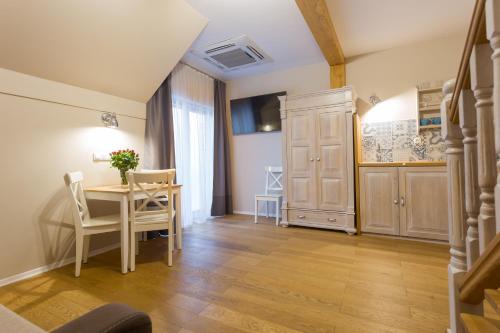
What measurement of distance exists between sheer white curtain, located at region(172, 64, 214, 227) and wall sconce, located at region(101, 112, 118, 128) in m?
0.92

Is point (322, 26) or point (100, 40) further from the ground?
point (322, 26)

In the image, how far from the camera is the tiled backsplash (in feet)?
10.6

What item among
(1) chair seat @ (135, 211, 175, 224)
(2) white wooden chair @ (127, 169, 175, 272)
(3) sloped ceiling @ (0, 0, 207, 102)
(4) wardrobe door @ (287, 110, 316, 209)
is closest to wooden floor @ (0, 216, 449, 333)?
(2) white wooden chair @ (127, 169, 175, 272)

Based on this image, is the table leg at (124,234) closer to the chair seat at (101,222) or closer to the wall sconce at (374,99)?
the chair seat at (101,222)

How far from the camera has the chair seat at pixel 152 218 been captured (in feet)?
7.68

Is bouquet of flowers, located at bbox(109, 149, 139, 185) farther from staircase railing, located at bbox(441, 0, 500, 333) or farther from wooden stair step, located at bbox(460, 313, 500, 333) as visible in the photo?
wooden stair step, located at bbox(460, 313, 500, 333)

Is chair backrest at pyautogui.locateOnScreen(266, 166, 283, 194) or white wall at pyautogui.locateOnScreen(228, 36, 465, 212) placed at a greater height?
white wall at pyautogui.locateOnScreen(228, 36, 465, 212)

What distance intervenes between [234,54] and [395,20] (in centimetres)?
205

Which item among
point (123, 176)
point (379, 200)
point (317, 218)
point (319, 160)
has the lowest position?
point (317, 218)

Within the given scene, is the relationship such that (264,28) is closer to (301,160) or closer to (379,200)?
(301,160)

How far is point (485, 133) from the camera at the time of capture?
2.40 feet

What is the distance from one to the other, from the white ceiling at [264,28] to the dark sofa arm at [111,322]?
8.92 feet

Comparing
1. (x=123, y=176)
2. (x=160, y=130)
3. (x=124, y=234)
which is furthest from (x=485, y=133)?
(x=160, y=130)

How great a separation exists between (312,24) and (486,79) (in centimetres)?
225
